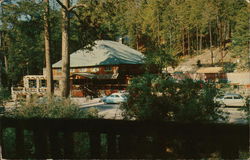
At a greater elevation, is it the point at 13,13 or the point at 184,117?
the point at 13,13

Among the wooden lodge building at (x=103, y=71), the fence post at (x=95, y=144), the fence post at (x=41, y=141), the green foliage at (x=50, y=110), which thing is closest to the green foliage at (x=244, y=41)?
the fence post at (x=95, y=144)

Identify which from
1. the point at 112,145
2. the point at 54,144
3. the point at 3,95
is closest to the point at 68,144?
the point at 54,144

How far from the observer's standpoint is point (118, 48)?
41125mm

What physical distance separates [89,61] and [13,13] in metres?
23.0

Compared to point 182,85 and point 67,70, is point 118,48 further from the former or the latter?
point 182,85

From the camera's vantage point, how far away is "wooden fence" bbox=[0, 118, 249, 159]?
15.8 ft

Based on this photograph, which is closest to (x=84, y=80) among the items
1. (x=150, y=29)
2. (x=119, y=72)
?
(x=119, y=72)

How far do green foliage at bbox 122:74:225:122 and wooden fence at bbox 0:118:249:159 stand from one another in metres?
1.08

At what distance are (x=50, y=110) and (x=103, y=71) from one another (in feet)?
95.0

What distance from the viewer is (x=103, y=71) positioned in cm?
3756

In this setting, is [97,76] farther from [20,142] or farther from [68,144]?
[68,144]

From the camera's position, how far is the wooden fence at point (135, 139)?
4805 millimetres

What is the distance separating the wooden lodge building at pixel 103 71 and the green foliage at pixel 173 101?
27.3 meters

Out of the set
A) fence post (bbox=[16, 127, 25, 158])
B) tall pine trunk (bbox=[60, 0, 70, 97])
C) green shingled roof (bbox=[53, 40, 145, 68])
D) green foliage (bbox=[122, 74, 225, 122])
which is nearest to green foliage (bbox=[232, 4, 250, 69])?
green foliage (bbox=[122, 74, 225, 122])
